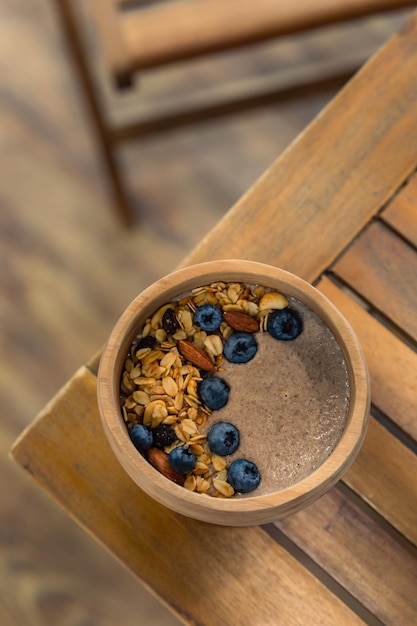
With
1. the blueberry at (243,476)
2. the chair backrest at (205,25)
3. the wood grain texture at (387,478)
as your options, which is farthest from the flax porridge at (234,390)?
the chair backrest at (205,25)

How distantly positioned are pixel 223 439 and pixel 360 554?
0.21 meters

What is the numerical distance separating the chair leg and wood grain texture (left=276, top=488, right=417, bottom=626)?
0.98m

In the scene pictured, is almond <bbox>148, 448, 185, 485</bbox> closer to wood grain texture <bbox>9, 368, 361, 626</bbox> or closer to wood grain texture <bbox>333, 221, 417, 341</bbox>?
wood grain texture <bbox>9, 368, 361, 626</bbox>

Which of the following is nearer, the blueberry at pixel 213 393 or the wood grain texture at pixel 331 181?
the blueberry at pixel 213 393

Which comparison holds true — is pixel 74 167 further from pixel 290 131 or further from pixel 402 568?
pixel 402 568

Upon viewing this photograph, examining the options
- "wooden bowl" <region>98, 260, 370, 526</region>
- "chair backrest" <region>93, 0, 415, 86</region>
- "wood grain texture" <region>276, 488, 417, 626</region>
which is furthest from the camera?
"chair backrest" <region>93, 0, 415, 86</region>

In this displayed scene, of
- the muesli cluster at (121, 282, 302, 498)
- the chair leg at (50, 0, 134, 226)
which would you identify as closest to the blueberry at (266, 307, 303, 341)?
the muesli cluster at (121, 282, 302, 498)

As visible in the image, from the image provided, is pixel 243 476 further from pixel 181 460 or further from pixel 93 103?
pixel 93 103

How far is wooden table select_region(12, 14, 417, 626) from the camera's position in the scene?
79 centimetres

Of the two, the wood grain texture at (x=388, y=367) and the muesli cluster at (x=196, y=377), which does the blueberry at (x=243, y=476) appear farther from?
the wood grain texture at (x=388, y=367)

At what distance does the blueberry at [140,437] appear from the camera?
27.7 inches

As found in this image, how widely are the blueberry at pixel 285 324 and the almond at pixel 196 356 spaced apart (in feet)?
0.21

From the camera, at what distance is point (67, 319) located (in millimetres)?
1790

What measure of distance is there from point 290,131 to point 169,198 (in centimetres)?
33
